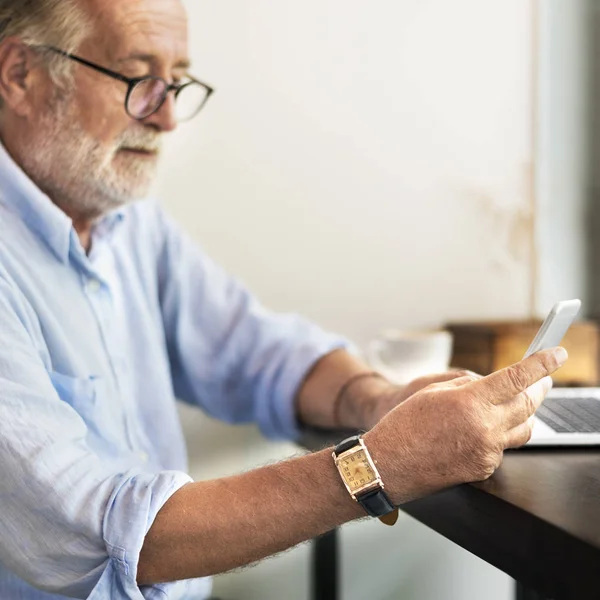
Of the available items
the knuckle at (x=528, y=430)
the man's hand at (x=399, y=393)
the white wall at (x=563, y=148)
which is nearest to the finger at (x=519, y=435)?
the knuckle at (x=528, y=430)

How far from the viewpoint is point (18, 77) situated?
120cm

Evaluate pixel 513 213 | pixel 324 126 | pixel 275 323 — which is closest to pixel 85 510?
pixel 275 323

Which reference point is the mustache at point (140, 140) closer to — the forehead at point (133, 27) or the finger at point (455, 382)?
the forehead at point (133, 27)

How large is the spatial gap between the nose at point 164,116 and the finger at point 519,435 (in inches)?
26.6

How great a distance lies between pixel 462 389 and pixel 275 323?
626 millimetres

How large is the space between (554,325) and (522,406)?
9 centimetres

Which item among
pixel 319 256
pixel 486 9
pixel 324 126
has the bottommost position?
pixel 319 256

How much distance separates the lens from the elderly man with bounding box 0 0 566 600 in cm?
85

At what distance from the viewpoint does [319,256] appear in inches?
68.7

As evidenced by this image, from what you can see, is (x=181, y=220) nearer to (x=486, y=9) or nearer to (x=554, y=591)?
(x=486, y=9)

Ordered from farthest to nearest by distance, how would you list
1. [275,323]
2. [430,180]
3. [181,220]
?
[430,180] → [181,220] → [275,323]

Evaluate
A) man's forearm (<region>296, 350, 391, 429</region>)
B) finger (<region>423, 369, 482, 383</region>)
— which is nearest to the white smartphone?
finger (<region>423, 369, 482, 383</region>)

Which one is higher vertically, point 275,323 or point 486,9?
point 486,9

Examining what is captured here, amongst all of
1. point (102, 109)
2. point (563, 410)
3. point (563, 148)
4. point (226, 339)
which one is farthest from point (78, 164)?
point (563, 148)
